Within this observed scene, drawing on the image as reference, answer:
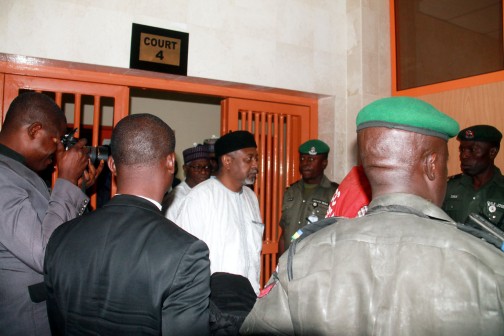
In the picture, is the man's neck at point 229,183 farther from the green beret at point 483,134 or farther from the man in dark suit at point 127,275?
the green beret at point 483,134

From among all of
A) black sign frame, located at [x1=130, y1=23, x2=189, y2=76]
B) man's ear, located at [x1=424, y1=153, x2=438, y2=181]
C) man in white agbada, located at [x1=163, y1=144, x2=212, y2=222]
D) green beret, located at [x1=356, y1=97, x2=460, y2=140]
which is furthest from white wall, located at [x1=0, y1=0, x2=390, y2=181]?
man's ear, located at [x1=424, y1=153, x2=438, y2=181]

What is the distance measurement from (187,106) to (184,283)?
16.8ft

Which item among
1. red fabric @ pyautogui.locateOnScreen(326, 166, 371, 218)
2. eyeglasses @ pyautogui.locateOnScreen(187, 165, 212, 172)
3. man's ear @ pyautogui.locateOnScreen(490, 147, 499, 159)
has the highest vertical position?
man's ear @ pyautogui.locateOnScreen(490, 147, 499, 159)

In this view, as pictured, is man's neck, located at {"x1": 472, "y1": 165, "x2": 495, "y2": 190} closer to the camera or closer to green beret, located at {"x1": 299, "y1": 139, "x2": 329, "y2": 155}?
green beret, located at {"x1": 299, "y1": 139, "x2": 329, "y2": 155}

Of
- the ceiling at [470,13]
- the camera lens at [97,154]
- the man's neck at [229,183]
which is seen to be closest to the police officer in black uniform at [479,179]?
the ceiling at [470,13]

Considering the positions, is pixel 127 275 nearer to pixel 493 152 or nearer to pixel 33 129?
pixel 33 129

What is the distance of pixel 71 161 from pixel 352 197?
54.0 inches

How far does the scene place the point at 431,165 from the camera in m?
1.01

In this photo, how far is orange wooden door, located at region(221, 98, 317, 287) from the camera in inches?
136

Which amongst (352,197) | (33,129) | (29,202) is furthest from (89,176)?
(352,197)

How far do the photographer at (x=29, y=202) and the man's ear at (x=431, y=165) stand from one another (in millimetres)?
1429

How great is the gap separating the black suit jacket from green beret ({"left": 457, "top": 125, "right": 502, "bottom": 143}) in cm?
261

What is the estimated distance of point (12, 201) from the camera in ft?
4.96

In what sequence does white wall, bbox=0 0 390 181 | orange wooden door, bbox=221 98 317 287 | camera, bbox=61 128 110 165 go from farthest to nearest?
orange wooden door, bbox=221 98 317 287, white wall, bbox=0 0 390 181, camera, bbox=61 128 110 165
